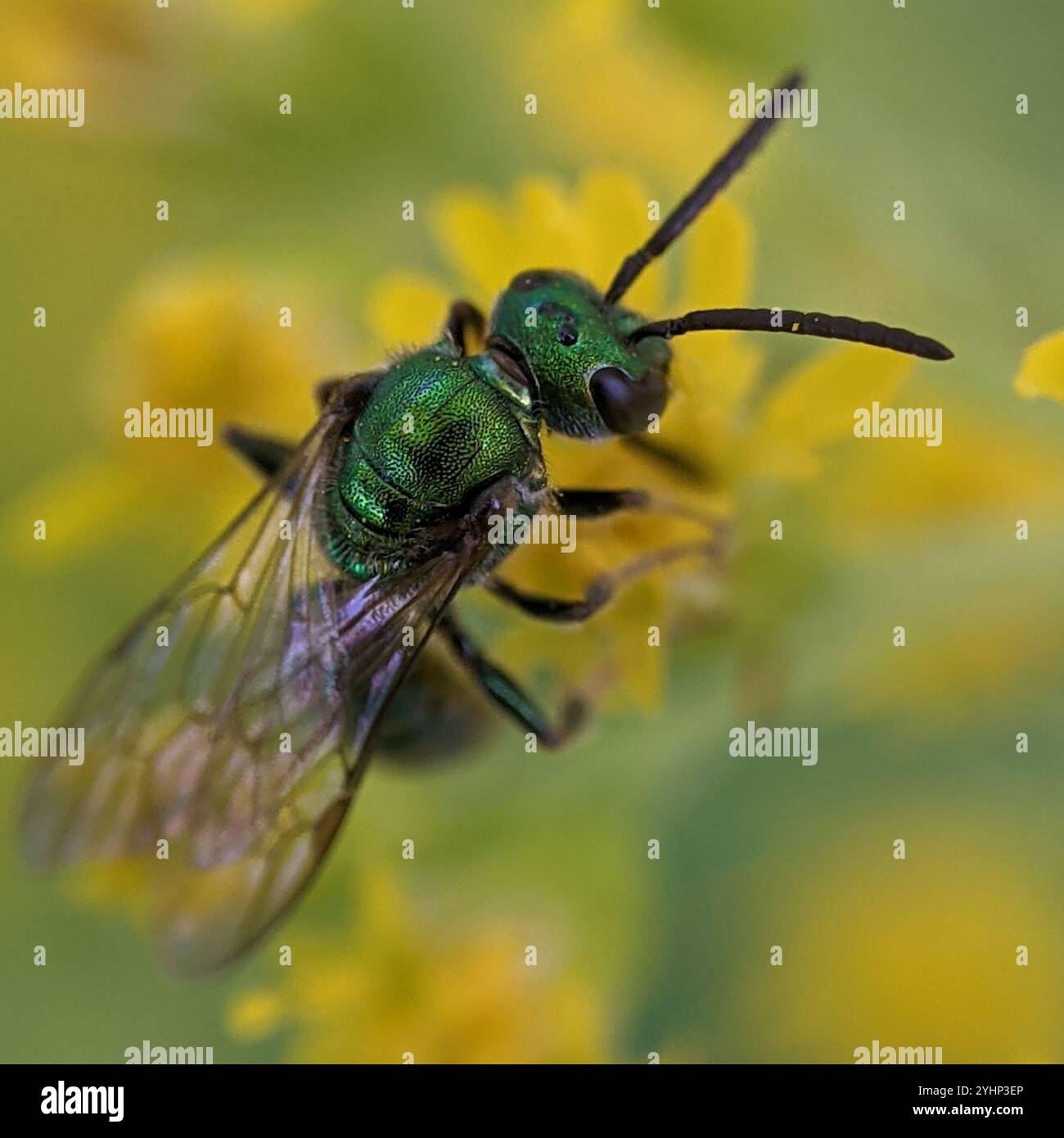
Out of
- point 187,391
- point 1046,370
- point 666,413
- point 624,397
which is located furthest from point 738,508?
point 187,391

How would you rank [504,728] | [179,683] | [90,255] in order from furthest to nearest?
[90,255] < [504,728] < [179,683]

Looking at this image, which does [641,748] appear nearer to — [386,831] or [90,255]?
[386,831]

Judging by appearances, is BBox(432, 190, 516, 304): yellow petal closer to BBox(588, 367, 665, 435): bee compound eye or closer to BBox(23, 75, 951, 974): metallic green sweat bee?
BBox(23, 75, 951, 974): metallic green sweat bee

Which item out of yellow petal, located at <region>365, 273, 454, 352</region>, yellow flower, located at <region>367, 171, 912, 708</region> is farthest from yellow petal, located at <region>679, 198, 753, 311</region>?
yellow petal, located at <region>365, 273, 454, 352</region>

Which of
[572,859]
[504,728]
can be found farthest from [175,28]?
[572,859]

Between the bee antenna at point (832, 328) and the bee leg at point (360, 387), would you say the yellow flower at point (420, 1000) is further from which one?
the bee antenna at point (832, 328)

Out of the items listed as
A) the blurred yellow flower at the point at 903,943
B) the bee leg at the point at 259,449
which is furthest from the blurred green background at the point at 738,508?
the bee leg at the point at 259,449

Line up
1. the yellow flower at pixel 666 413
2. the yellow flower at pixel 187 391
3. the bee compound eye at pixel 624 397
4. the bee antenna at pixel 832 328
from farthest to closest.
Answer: the yellow flower at pixel 187 391, the yellow flower at pixel 666 413, the bee compound eye at pixel 624 397, the bee antenna at pixel 832 328
